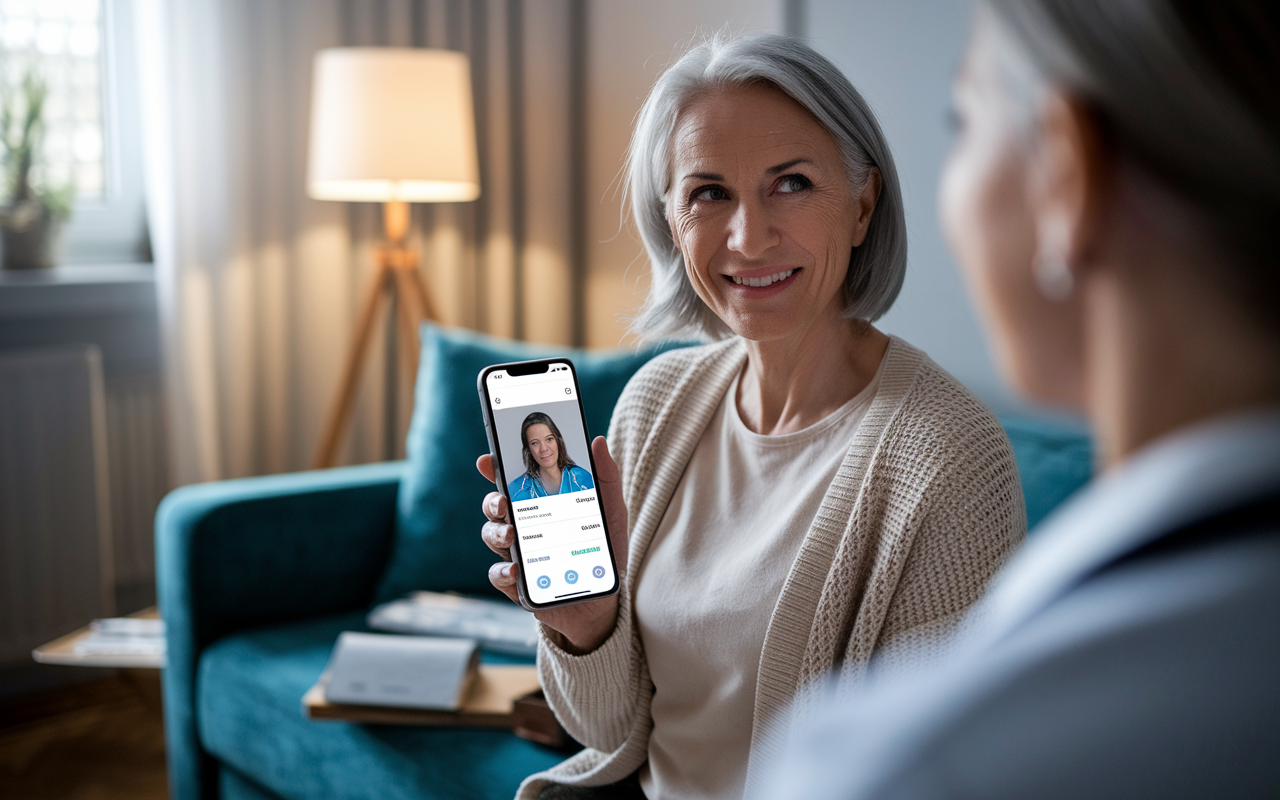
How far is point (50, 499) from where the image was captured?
98.6 inches

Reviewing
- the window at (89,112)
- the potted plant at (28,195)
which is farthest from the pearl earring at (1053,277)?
the window at (89,112)

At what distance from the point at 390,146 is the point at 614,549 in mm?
1616

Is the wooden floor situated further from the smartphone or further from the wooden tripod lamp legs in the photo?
the smartphone

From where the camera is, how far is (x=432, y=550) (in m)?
2.00

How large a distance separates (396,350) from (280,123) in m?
0.69

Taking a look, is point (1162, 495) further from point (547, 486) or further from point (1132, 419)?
point (547, 486)

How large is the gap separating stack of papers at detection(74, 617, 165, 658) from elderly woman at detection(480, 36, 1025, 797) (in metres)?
1.11

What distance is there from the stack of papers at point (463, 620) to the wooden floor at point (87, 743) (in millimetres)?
739

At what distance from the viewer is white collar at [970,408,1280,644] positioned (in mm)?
305

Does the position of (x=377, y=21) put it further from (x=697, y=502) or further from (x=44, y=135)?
(x=697, y=502)

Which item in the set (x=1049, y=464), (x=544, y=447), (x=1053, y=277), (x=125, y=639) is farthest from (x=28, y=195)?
(x=1053, y=277)

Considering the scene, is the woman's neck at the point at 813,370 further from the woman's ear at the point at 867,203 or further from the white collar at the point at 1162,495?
the white collar at the point at 1162,495

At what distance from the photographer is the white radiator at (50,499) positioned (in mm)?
2451

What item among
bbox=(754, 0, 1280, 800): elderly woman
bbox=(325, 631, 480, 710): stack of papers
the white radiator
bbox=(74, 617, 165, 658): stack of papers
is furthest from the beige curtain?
bbox=(754, 0, 1280, 800): elderly woman
